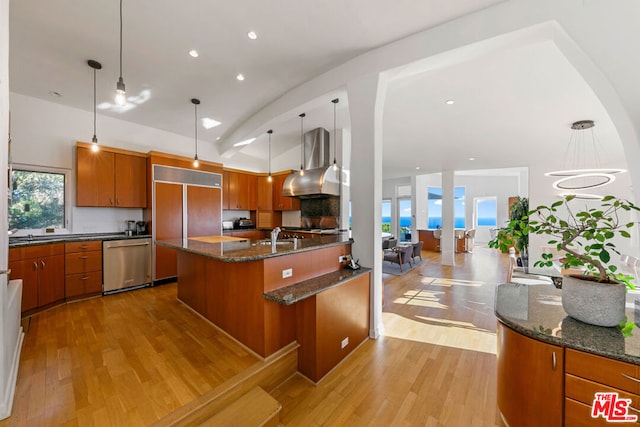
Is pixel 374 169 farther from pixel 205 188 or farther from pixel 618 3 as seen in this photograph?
pixel 205 188

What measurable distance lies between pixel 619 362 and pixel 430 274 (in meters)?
5.09

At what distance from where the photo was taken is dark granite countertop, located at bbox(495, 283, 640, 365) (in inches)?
40.8

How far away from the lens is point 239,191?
565 centimetres

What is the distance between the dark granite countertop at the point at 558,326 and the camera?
1.04 metres

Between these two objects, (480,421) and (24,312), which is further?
(24,312)

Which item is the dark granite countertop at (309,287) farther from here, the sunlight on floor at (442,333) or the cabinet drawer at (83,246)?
the cabinet drawer at (83,246)

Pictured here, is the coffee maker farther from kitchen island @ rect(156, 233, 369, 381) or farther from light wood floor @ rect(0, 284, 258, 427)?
kitchen island @ rect(156, 233, 369, 381)

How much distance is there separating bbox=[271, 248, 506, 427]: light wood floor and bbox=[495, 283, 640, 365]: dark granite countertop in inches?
34.1

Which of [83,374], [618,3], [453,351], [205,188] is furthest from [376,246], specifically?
[205,188]

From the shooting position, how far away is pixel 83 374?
1771 millimetres

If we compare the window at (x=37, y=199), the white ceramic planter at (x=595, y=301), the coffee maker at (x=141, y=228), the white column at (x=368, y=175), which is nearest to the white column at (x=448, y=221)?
the white column at (x=368, y=175)

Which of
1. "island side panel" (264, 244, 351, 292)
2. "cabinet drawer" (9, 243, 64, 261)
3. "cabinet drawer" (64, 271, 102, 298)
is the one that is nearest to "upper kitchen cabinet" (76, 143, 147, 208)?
"cabinet drawer" (9, 243, 64, 261)

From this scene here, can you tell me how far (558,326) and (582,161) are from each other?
701 centimetres

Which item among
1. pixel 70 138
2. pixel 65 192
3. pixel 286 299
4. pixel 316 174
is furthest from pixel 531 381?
pixel 70 138
